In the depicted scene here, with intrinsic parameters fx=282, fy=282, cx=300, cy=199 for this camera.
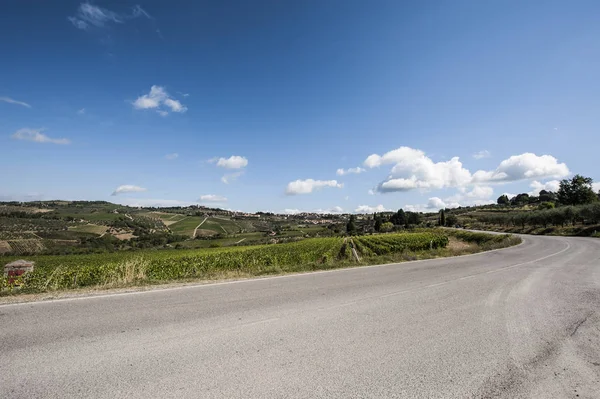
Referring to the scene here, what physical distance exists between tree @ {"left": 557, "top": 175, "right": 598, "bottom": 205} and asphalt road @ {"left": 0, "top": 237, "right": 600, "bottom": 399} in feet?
330

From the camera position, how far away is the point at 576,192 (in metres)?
82.2

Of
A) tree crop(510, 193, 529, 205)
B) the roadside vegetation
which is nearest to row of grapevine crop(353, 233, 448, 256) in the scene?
the roadside vegetation

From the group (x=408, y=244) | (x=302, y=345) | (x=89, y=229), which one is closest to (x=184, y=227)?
(x=89, y=229)

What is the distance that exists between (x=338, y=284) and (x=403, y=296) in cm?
244

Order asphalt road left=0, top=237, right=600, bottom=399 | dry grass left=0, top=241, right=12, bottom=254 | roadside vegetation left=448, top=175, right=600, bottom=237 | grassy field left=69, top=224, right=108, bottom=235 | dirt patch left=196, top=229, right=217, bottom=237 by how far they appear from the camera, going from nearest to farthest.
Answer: asphalt road left=0, top=237, right=600, bottom=399 → roadside vegetation left=448, top=175, right=600, bottom=237 → dry grass left=0, top=241, right=12, bottom=254 → grassy field left=69, top=224, right=108, bottom=235 → dirt patch left=196, top=229, right=217, bottom=237

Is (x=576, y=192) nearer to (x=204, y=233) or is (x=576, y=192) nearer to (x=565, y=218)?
(x=565, y=218)

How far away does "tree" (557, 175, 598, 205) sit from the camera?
7869cm

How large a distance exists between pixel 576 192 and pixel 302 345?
112 meters

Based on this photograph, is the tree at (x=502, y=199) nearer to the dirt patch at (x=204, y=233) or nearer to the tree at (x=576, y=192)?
the tree at (x=576, y=192)

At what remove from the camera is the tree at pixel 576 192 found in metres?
78.7

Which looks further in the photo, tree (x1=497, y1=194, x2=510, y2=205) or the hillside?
tree (x1=497, y1=194, x2=510, y2=205)

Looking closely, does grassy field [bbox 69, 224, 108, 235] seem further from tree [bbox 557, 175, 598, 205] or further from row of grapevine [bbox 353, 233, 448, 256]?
tree [bbox 557, 175, 598, 205]

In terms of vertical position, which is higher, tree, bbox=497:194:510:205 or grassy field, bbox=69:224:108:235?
tree, bbox=497:194:510:205

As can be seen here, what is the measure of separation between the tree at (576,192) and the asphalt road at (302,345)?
10062cm
